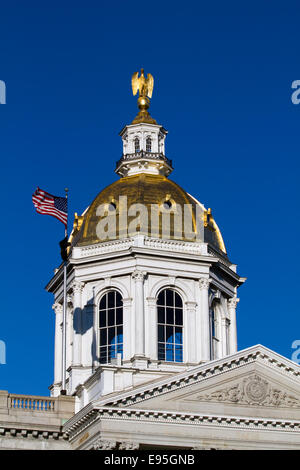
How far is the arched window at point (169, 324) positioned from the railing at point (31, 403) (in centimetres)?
723

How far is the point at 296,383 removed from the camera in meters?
46.7

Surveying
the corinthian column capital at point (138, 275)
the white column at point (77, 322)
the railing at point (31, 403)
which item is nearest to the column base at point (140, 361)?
the white column at point (77, 322)

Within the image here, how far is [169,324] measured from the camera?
53.4 m

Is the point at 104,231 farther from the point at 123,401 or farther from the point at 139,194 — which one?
the point at 123,401

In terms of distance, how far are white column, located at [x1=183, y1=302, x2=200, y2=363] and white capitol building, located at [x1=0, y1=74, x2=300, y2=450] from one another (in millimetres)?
53

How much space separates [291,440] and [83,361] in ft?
38.3

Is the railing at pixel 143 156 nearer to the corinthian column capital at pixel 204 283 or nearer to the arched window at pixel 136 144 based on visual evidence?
the arched window at pixel 136 144

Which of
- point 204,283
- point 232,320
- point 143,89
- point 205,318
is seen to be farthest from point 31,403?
point 143,89

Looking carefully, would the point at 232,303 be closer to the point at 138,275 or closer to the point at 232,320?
the point at 232,320

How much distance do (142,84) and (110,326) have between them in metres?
15.4

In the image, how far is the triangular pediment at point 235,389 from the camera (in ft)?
145

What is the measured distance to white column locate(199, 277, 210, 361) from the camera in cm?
5294
